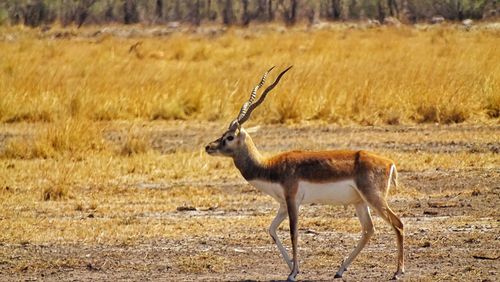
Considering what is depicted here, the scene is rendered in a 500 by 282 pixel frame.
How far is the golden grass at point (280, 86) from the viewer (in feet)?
69.8

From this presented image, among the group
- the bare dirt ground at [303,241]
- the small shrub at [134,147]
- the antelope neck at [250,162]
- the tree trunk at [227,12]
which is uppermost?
the antelope neck at [250,162]

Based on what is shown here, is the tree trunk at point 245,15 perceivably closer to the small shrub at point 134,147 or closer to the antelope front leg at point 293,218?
the small shrub at point 134,147

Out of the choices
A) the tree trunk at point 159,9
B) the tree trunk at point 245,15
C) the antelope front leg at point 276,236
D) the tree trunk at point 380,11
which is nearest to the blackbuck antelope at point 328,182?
the antelope front leg at point 276,236

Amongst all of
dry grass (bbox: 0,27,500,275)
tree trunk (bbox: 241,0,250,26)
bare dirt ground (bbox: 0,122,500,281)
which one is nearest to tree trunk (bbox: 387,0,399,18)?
tree trunk (bbox: 241,0,250,26)

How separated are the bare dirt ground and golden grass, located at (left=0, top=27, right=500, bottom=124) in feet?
15.3

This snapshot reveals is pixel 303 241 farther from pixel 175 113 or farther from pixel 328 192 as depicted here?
pixel 175 113

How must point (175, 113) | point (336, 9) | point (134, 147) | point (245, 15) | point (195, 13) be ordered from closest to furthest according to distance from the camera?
point (134, 147) < point (175, 113) < point (245, 15) < point (195, 13) < point (336, 9)

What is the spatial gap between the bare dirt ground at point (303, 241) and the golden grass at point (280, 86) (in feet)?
15.3

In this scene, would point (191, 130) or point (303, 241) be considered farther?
point (191, 130)

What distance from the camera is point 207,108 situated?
22484mm

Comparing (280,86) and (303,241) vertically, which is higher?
(303,241)

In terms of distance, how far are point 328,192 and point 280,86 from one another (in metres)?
13.5

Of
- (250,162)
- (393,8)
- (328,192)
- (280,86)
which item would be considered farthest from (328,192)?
(393,8)

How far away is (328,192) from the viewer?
9680mm
